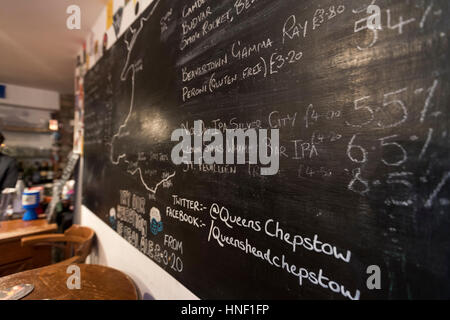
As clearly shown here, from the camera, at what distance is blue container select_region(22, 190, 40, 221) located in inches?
94.0

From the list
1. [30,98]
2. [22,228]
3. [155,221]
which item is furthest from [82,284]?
[30,98]

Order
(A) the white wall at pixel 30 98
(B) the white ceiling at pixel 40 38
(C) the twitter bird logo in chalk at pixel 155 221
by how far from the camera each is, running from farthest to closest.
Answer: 1. (A) the white wall at pixel 30 98
2. (B) the white ceiling at pixel 40 38
3. (C) the twitter bird logo in chalk at pixel 155 221

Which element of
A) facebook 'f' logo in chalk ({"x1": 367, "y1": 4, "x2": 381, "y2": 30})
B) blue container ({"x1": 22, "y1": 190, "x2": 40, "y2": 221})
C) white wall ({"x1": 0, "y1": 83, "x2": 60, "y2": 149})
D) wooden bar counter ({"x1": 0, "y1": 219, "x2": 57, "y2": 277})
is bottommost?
wooden bar counter ({"x1": 0, "y1": 219, "x2": 57, "y2": 277})

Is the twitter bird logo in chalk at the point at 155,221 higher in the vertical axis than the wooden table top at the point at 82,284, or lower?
higher

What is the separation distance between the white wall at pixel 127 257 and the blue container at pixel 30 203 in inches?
18.9

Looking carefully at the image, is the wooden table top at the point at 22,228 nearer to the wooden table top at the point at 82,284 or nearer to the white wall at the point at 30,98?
the wooden table top at the point at 82,284

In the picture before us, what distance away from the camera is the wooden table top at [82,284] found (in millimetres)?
1104

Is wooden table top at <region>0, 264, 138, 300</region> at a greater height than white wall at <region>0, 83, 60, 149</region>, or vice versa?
white wall at <region>0, 83, 60, 149</region>

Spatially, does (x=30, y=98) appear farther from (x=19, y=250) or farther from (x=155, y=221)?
(x=155, y=221)

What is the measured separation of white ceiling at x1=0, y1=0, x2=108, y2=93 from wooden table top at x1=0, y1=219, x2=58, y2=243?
87.2 inches

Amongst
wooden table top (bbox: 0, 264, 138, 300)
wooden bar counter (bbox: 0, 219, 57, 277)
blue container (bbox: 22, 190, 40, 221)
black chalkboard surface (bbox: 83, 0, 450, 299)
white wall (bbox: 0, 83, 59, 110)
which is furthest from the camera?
white wall (bbox: 0, 83, 59, 110)

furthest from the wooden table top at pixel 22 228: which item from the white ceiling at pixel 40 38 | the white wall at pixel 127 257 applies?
the white ceiling at pixel 40 38

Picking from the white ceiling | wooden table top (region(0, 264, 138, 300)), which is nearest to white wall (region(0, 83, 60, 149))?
the white ceiling

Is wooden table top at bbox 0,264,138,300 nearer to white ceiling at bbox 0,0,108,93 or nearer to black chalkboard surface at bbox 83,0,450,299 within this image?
black chalkboard surface at bbox 83,0,450,299
